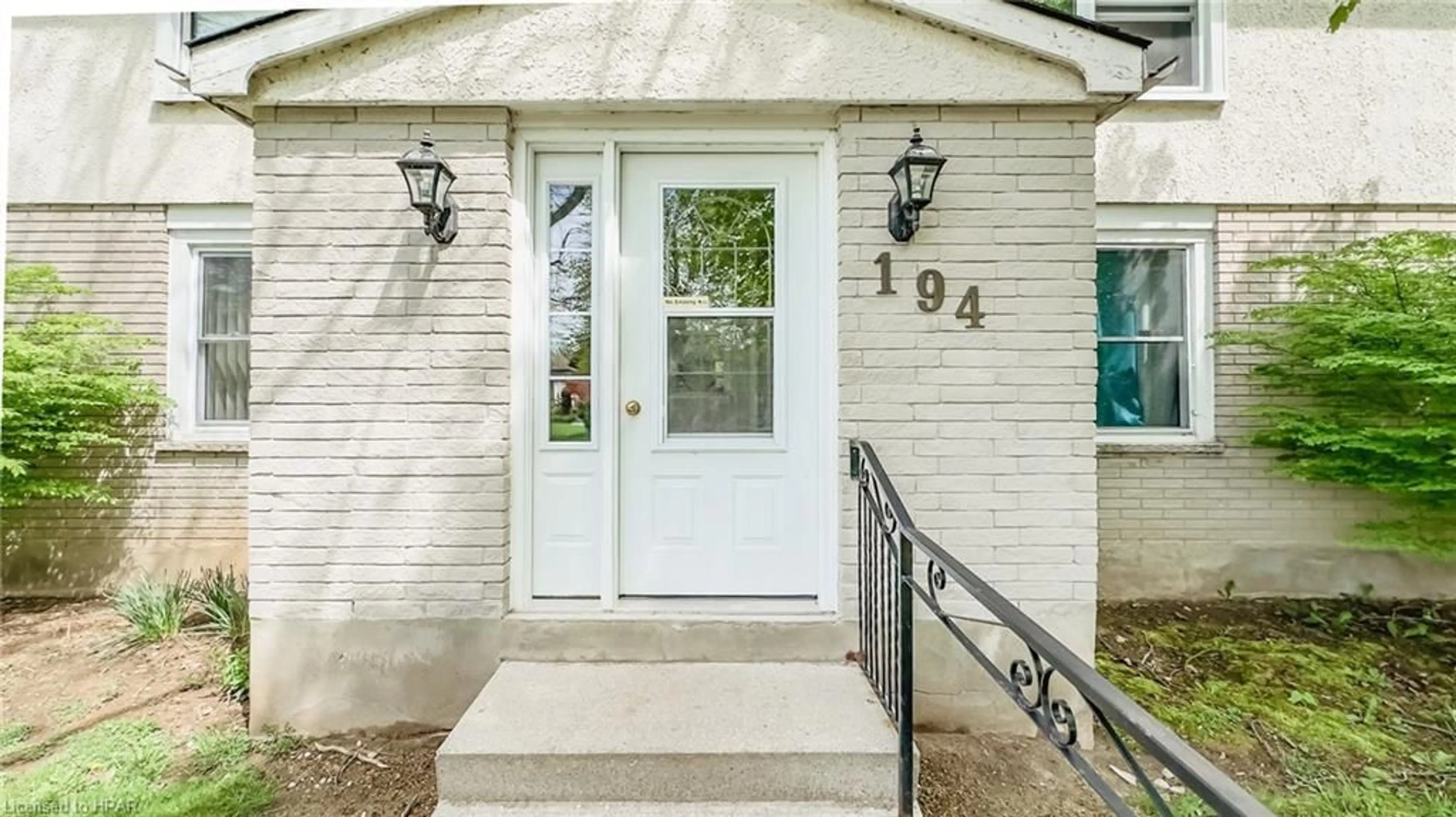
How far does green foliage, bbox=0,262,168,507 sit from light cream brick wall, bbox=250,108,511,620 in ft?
7.63

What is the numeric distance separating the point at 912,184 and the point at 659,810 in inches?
94.6

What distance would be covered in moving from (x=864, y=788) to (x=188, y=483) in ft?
15.3

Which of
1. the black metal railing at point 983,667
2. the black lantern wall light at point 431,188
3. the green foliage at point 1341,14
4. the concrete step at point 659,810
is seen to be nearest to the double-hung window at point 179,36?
the black lantern wall light at point 431,188

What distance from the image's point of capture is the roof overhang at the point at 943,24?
107 inches

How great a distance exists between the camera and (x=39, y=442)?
13.4ft

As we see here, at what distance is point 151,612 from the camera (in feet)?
12.1

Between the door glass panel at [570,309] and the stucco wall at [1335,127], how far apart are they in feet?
11.2

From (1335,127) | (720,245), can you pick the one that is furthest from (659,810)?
(1335,127)

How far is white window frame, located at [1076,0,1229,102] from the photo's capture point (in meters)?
4.38

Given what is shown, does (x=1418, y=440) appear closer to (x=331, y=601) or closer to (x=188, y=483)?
(x=331, y=601)

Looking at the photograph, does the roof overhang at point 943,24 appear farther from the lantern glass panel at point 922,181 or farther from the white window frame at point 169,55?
the white window frame at point 169,55

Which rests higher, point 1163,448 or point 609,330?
point 609,330

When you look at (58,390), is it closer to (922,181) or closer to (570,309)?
(570,309)

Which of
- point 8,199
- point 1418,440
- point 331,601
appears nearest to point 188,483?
point 8,199
